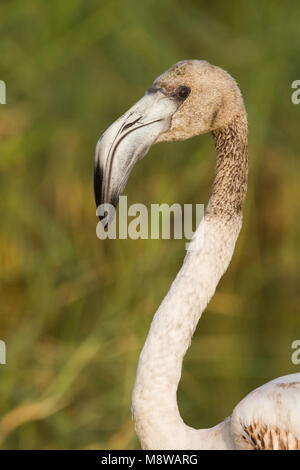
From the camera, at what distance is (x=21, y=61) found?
4320mm

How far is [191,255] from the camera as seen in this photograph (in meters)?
2.16

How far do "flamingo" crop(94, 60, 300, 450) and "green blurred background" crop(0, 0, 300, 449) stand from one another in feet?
5.82

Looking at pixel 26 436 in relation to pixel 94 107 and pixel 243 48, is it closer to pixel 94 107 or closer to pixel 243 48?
pixel 94 107

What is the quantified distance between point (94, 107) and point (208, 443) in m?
2.67

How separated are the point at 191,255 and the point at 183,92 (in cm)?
44

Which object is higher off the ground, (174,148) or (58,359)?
(174,148)

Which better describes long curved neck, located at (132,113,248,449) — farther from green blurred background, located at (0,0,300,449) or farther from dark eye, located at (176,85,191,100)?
green blurred background, located at (0,0,300,449)

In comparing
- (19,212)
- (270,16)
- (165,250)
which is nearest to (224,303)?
(165,250)

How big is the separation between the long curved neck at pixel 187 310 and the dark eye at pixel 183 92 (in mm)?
141

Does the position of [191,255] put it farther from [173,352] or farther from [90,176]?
[90,176]

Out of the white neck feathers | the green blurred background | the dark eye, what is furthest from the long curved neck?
the green blurred background

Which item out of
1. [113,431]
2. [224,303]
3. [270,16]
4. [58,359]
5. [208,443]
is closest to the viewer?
[208,443]

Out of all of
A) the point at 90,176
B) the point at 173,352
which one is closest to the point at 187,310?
the point at 173,352

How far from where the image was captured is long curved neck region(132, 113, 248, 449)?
2.07 m
